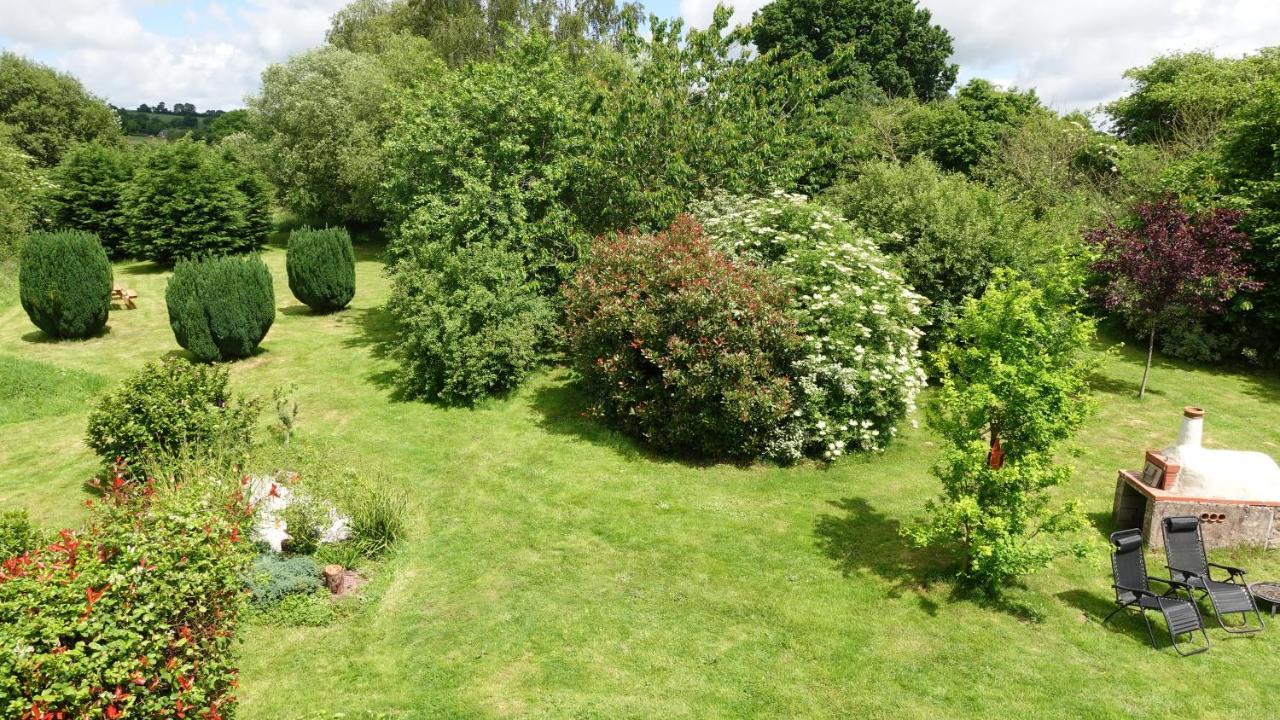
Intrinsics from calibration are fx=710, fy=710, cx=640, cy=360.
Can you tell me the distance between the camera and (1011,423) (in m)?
7.37

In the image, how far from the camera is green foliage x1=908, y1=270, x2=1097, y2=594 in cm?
714

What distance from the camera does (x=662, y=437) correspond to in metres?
11.8

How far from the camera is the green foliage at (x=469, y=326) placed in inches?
531

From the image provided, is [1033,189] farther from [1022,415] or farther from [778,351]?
[1022,415]

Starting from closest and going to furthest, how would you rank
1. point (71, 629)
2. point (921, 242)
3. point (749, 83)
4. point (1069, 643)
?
1. point (71, 629)
2. point (1069, 643)
3. point (921, 242)
4. point (749, 83)

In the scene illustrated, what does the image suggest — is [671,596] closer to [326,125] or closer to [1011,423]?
[1011,423]

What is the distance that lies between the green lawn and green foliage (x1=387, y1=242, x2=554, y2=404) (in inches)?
29.5

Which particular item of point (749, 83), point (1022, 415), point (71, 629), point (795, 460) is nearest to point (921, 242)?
point (749, 83)

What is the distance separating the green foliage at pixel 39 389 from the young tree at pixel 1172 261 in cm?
2022

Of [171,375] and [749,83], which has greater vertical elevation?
[749,83]

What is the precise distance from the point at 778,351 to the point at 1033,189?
14.7 m

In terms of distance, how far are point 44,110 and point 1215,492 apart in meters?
48.5

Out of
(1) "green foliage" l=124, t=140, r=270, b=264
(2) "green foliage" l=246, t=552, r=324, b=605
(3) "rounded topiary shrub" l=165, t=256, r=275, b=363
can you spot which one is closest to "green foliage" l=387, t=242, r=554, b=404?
(3) "rounded topiary shrub" l=165, t=256, r=275, b=363

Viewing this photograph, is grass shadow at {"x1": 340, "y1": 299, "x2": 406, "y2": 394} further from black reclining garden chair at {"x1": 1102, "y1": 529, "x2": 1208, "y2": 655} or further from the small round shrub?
black reclining garden chair at {"x1": 1102, "y1": 529, "x2": 1208, "y2": 655}
